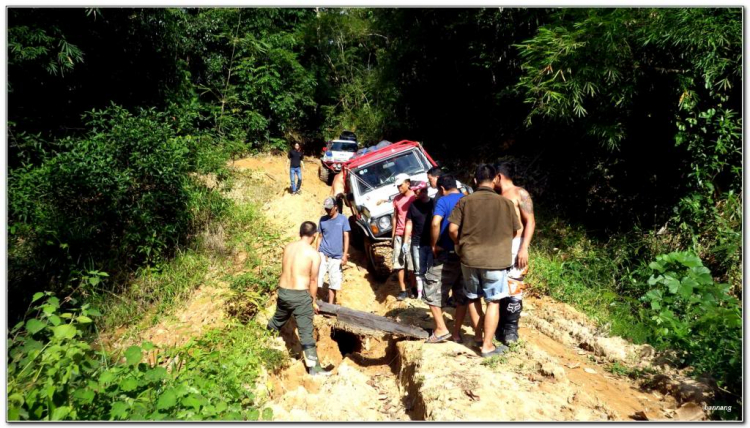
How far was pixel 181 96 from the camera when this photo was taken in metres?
15.1

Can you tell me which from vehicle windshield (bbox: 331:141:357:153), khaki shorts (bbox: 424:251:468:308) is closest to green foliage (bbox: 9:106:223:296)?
khaki shorts (bbox: 424:251:468:308)

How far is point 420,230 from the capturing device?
607cm

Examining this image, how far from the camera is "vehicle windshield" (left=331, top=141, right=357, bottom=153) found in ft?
56.1

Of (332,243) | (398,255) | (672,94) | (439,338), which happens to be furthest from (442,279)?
(672,94)

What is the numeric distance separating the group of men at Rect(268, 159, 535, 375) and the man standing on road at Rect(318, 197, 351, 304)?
0.04ft

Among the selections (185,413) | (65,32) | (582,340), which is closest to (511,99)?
(582,340)

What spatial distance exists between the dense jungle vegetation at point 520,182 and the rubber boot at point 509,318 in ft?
4.74

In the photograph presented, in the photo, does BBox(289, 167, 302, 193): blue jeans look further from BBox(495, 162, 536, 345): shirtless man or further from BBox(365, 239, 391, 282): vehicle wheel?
BBox(495, 162, 536, 345): shirtless man

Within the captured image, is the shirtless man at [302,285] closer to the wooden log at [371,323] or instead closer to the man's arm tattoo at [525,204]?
the wooden log at [371,323]

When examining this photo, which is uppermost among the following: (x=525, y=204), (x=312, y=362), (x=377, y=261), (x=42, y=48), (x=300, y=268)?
(x=42, y=48)

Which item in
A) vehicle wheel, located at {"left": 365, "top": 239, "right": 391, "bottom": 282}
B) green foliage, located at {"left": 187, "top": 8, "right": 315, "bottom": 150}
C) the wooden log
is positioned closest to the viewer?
the wooden log

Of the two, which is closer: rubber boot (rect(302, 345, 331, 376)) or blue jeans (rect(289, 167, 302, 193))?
rubber boot (rect(302, 345, 331, 376))

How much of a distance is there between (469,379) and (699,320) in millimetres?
2167

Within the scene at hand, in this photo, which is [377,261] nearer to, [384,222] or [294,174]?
[384,222]
